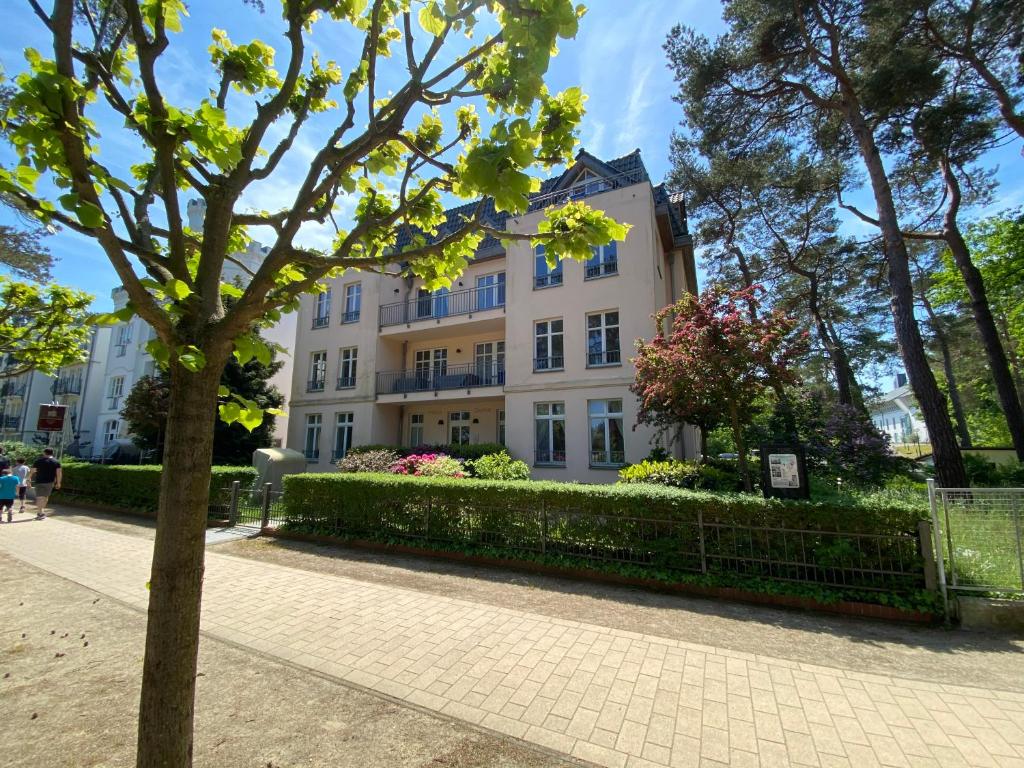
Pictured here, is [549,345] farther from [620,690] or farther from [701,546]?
[620,690]

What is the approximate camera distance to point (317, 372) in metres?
21.8

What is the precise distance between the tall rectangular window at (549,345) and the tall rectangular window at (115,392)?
104 feet

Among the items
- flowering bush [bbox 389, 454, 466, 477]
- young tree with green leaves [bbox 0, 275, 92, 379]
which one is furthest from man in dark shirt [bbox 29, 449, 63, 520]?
flowering bush [bbox 389, 454, 466, 477]

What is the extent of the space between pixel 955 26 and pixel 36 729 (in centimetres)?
2082

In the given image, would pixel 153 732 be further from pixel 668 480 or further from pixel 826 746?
pixel 668 480

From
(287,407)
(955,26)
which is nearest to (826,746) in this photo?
(955,26)

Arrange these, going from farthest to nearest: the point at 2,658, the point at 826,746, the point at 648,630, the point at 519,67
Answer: the point at 648,630
the point at 2,658
the point at 826,746
the point at 519,67

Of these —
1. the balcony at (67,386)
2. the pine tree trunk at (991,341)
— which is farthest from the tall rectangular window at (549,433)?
the balcony at (67,386)

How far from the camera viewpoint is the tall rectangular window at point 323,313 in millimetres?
21859

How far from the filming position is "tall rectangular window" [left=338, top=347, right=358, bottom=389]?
20656 mm

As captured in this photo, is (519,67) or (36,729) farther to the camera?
(36,729)

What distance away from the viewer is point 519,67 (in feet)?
7.87

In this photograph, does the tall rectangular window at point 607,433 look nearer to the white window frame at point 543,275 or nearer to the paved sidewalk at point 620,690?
the white window frame at point 543,275

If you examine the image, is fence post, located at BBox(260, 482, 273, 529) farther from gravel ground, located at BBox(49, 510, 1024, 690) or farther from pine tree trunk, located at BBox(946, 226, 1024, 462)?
pine tree trunk, located at BBox(946, 226, 1024, 462)
